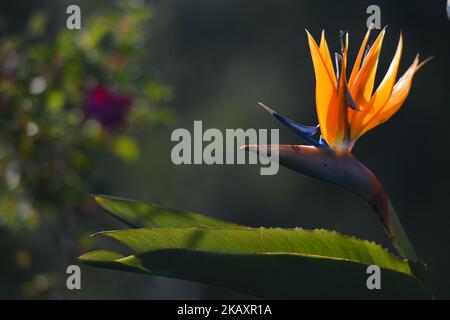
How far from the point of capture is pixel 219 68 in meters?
4.91

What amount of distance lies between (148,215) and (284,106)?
3891 millimetres

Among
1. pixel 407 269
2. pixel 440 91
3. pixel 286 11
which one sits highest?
pixel 286 11

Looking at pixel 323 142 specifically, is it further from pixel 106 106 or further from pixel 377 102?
pixel 106 106

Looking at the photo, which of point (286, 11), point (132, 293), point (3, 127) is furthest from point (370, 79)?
point (286, 11)

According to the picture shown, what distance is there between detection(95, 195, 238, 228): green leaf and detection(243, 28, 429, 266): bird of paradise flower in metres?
0.12

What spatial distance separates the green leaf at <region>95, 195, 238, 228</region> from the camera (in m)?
0.89

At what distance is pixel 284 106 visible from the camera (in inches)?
187

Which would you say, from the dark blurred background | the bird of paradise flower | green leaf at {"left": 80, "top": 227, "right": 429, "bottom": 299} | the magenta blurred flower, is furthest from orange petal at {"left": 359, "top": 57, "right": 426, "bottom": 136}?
the dark blurred background

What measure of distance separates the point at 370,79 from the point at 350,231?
3.75m

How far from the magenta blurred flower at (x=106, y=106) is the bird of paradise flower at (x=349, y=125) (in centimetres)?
81

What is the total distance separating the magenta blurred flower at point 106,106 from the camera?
1.68 m

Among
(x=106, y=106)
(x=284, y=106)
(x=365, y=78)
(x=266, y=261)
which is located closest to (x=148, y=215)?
(x=266, y=261)

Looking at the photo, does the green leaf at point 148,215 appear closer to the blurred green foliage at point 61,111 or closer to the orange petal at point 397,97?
the orange petal at point 397,97
